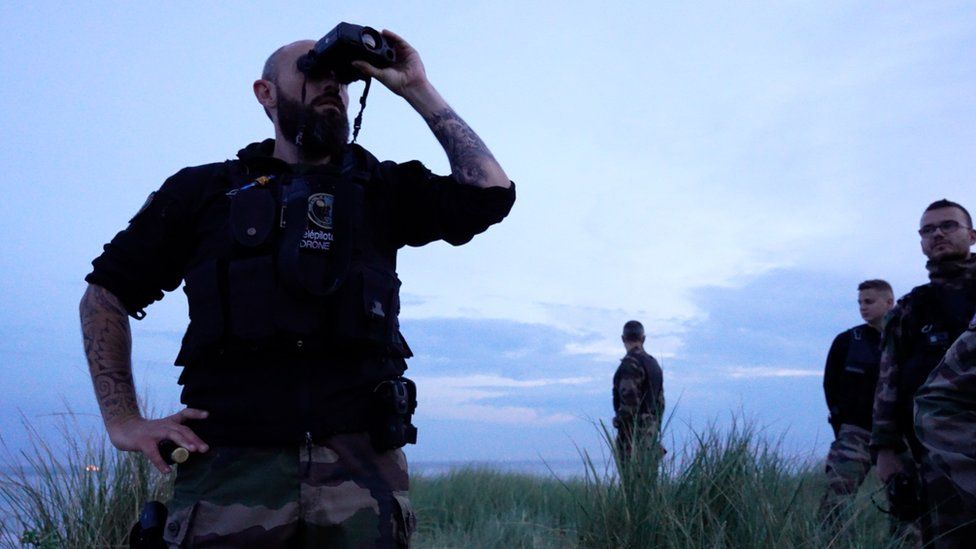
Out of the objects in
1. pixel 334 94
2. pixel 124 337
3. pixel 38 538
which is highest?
pixel 334 94

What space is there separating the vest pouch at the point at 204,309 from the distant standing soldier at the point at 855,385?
518 cm

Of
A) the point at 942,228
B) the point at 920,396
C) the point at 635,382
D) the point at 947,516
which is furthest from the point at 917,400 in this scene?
the point at 635,382

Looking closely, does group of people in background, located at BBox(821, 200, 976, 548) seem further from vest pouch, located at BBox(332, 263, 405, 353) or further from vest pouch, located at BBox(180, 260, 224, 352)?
vest pouch, located at BBox(180, 260, 224, 352)

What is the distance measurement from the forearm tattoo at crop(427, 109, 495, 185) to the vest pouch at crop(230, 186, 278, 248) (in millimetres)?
499

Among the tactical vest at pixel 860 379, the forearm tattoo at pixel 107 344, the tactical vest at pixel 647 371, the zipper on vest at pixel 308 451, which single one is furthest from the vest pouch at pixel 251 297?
the tactical vest at pixel 647 371

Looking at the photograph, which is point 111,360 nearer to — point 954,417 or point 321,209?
point 321,209

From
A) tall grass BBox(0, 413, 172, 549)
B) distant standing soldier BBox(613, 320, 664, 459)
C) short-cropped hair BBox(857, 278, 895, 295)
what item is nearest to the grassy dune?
tall grass BBox(0, 413, 172, 549)

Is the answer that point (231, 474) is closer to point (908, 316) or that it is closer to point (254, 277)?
point (254, 277)

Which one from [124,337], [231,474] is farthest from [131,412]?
[231,474]

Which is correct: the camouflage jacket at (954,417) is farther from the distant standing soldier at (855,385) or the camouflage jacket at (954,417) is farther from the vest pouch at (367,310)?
the distant standing soldier at (855,385)

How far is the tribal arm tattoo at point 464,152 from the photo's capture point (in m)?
2.47

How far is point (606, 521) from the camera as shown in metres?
3.91

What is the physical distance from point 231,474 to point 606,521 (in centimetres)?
213

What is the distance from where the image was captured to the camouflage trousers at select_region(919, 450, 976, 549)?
3.02 meters
